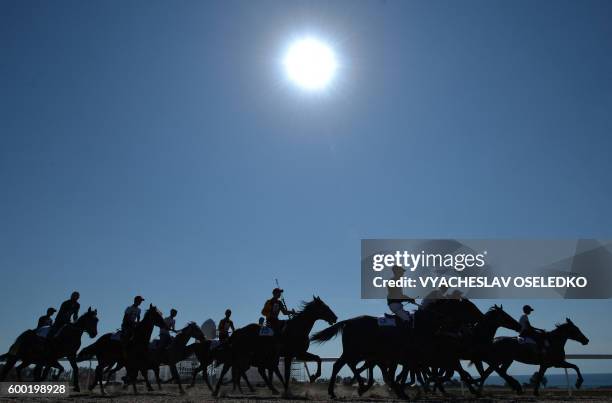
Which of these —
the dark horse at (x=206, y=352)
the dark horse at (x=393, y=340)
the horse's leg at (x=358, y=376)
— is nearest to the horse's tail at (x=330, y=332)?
the dark horse at (x=393, y=340)

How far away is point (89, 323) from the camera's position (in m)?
16.1

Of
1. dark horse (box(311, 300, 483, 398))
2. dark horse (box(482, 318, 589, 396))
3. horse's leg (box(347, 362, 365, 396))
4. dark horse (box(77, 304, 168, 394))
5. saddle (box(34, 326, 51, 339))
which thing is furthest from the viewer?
dark horse (box(77, 304, 168, 394))

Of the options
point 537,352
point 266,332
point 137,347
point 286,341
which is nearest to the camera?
point 286,341

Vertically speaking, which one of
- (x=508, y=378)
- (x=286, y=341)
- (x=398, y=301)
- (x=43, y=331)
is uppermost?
(x=398, y=301)

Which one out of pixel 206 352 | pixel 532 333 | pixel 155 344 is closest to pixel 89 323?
Answer: pixel 155 344

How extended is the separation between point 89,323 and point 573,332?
1584cm

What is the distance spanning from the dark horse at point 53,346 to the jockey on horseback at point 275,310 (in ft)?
17.6

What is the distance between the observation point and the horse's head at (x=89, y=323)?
16.1 m

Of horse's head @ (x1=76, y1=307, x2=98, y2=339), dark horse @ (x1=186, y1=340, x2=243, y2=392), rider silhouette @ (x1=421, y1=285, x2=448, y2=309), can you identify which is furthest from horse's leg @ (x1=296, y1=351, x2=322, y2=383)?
horse's head @ (x1=76, y1=307, x2=98, y2=339)

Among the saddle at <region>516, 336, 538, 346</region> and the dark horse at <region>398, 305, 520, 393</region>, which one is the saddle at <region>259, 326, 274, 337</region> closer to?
the dark horse at <region>398, 305, 520, 393</region>

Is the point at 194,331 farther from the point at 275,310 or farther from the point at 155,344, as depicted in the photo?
the point at 275,310

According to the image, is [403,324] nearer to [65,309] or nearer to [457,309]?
[457,309]

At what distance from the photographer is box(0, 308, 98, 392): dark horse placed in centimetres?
1545

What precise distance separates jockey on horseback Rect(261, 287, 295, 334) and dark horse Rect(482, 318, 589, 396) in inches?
238
